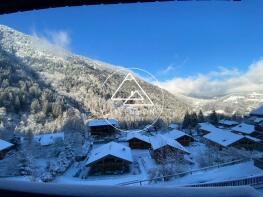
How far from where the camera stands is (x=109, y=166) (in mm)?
12086

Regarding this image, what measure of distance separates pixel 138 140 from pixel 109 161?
8.94 ft

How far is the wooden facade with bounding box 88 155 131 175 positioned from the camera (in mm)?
11781

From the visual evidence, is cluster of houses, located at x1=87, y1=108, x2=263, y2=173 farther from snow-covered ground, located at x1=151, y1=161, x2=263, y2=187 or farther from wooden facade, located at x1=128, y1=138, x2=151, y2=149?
snow-covered ground, located at x1=151, y1=161, x2=263, y2=187

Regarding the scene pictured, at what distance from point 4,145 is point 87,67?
414 inches

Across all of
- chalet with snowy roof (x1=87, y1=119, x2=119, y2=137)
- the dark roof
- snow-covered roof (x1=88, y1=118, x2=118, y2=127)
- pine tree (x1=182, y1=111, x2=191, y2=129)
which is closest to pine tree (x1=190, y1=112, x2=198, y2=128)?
pine tree (x1=182, y1=111, x2=191, y2=129)

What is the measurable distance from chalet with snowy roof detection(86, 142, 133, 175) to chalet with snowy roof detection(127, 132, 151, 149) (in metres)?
1.73

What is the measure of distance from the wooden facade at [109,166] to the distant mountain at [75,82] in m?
1.68

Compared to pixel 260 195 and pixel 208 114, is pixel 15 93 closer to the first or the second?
pixel 208 114

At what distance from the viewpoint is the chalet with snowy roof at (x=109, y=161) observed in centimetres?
1163

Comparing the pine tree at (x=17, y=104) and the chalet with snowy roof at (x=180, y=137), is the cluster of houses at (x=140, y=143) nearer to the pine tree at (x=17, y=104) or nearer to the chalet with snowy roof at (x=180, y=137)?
the chalet with snowy roof at (x=180, y=137)

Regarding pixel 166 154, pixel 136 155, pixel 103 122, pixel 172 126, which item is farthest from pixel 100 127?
pixel 166 154

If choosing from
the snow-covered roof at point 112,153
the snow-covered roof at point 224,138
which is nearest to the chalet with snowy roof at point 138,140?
the snow-covered roof at point 112,153

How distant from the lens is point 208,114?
78.0ft

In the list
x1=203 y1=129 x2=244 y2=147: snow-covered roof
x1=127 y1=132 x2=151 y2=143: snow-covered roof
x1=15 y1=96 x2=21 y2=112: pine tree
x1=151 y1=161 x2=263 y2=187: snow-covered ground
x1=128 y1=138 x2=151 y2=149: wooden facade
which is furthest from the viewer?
x1=15 y1=96 x2=21 y2=112: pine tree
